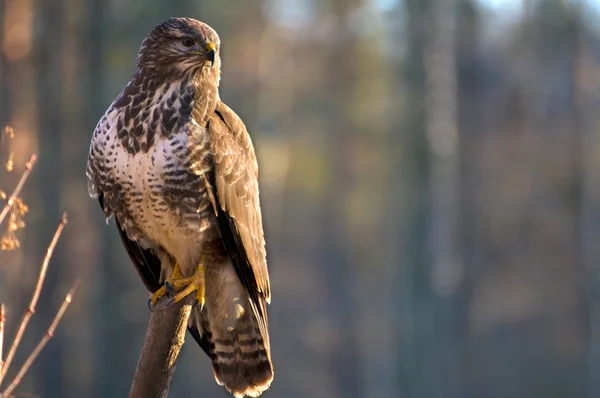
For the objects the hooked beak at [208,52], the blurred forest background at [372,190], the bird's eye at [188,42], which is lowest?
the blurred forest background at [372,190]

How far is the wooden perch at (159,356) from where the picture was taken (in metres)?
3.78

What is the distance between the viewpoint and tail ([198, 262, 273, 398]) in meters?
4.51

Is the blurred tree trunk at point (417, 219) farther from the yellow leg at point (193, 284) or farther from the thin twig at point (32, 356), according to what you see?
the thin twig at point (32, 356)

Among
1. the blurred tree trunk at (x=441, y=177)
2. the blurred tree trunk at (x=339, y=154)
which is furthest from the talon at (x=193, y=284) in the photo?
the blurred tree trunk at (x=339, y=154)

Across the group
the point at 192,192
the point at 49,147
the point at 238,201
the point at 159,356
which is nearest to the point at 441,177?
the point at 49,147

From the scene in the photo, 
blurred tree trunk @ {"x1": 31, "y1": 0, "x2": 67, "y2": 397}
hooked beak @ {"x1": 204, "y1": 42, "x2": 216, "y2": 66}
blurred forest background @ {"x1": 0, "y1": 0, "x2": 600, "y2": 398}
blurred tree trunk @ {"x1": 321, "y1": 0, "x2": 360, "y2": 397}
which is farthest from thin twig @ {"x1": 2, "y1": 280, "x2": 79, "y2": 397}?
blurred tree trunk @ {"x1": 321, "y1": 0, "x2": 360, "y2": 397}

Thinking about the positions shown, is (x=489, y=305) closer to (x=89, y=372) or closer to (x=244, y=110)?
(x=244, y=110)

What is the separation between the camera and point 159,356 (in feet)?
12.6

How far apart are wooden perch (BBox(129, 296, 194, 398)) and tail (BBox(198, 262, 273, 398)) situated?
1.89 ft

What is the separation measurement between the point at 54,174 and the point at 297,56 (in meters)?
10.4

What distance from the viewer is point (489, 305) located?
2206cm

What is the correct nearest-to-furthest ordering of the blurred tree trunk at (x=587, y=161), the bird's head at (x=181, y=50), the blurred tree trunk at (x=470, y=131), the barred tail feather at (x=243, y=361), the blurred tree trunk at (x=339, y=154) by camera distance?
the bird's head at (x=181, y=50), the barred tail feather at (x=243, y=361), the blurred tree trunk at (x=587, y=161), the blurred tree trunk at (x=470, y=131), the blurred tree trunk at (x=339, y=154)

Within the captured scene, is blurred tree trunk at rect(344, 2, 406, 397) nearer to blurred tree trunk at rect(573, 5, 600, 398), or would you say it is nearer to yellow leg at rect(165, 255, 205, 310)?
blurred tree trunk at rect(573, 5, 600, 398)

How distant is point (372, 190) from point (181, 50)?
2122 centimetres
